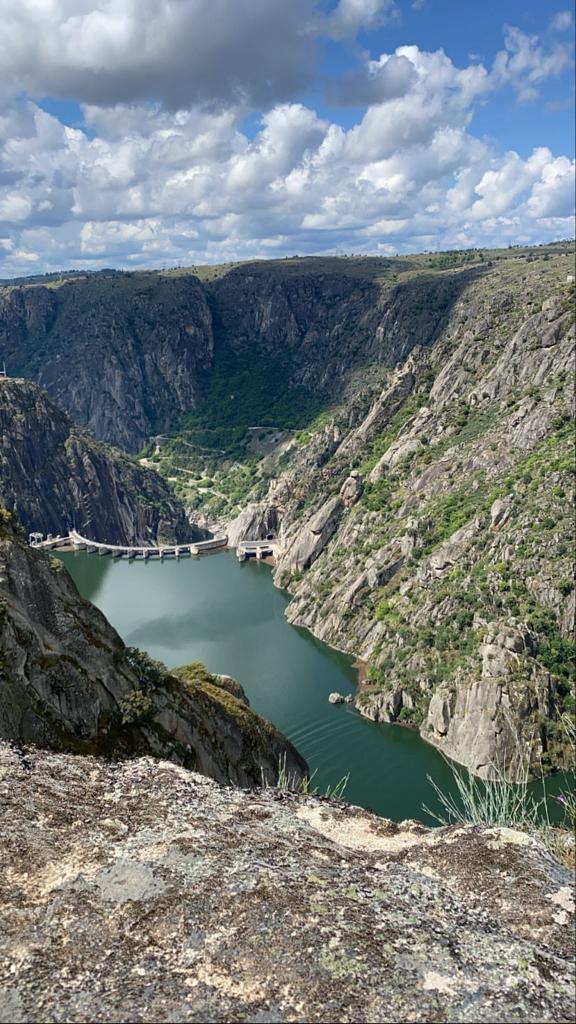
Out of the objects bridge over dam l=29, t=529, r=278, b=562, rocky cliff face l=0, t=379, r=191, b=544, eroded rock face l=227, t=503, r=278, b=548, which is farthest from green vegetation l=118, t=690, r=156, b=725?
rocky cliff face l=0, t=379, r=191, b=544

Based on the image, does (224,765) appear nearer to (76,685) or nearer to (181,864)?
(76,685)

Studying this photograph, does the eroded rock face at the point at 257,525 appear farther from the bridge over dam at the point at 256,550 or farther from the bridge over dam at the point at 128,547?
the bridge over dam at the point at 128,547

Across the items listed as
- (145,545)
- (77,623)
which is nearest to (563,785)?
(77,623)

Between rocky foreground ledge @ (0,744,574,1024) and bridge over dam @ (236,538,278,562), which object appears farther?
bridge over dam @ (236,538,278,562)

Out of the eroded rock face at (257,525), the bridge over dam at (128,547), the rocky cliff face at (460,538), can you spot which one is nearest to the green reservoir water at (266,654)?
the bridge over dam at (128,547)

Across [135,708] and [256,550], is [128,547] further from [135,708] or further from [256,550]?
[135,708]

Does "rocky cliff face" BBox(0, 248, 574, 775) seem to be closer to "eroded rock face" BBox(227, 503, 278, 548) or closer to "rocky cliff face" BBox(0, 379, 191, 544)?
"eroded rock face" BBox(227, 503, 278, 548)
